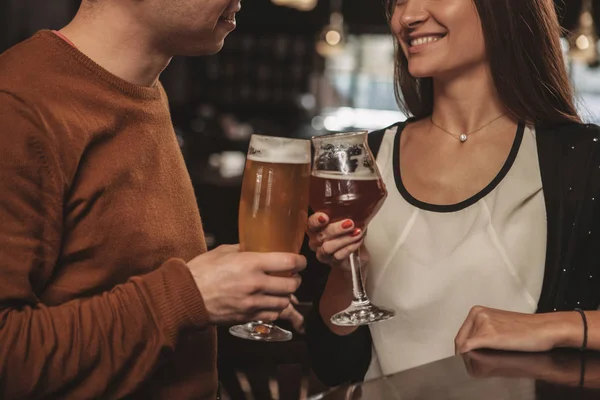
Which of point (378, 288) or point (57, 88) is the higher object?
point (57, 88)

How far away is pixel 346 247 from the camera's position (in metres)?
1.45

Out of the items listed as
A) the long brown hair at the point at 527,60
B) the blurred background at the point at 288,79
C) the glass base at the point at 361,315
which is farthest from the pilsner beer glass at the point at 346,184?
the blurred background at the point at 288,79

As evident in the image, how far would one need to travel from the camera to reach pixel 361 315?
4.79 feet

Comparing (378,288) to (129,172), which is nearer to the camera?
(129,172)

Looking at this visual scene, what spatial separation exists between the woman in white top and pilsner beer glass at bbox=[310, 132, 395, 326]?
37 cm

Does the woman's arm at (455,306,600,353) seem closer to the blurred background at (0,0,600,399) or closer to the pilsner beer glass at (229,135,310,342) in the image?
the pilsner beer glass at (229,135,310,342)

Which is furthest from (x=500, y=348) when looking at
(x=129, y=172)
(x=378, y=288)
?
(x=129, y=172)

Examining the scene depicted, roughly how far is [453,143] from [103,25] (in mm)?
983

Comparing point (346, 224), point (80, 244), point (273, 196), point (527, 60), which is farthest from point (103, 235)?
point (527, 60)

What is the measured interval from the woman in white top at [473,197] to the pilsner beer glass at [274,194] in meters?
0.50

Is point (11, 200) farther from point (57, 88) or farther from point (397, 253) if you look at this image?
point (397, 253)

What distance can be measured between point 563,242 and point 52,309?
118cm

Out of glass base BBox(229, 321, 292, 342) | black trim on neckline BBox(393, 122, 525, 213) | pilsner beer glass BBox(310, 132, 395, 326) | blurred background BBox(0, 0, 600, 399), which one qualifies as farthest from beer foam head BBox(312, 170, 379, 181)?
blurred background BBox(0, 0, 600, 399)

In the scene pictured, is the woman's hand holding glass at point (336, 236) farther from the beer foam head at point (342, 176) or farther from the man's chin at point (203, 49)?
the man's chin at point (203, 49)
